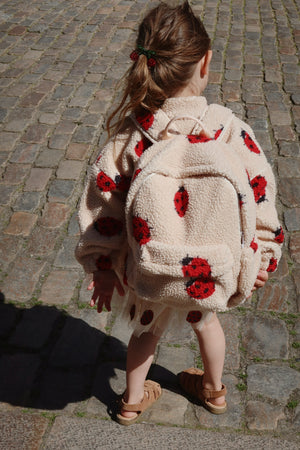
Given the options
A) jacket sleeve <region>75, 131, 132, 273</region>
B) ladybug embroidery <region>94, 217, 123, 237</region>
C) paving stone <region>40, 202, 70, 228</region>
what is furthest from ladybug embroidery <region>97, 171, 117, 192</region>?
paving stone <region>40, 202, 70, 228</region>

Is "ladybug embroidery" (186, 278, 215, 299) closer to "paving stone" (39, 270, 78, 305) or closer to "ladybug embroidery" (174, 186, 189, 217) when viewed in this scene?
"ladybug embroidery" (174, 186, 189, 217)

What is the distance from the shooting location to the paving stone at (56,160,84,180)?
4.04 m

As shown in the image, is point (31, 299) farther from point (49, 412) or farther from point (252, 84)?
point (252, 84)

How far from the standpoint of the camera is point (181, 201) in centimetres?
163

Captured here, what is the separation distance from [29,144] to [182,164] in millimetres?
3086

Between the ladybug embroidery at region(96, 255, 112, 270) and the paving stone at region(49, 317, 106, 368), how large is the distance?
0.88 meters

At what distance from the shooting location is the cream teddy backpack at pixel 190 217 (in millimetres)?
1591

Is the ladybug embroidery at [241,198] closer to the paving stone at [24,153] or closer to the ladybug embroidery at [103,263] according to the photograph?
the ladybug embroidery at [103,263]

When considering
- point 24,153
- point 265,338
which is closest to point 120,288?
point 265,338

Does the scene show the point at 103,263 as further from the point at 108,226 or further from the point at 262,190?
the point at 262,190

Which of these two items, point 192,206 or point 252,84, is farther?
point 252,84

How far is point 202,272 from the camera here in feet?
5.33

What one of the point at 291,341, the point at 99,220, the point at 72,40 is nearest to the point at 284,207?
the point at 291,341

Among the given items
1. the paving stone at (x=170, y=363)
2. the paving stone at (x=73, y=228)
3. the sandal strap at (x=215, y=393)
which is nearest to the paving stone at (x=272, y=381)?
the sandal strap at (x=215, y=393)
